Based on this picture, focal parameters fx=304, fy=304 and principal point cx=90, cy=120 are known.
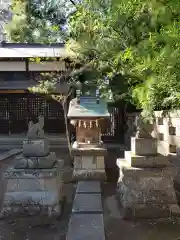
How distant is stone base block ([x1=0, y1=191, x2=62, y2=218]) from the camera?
4828 millimetres

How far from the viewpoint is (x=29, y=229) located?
4406 millimetres

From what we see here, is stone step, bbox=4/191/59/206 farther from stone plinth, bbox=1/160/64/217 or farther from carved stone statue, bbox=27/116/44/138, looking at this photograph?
carved stone statue, bbox=27/116/44/138

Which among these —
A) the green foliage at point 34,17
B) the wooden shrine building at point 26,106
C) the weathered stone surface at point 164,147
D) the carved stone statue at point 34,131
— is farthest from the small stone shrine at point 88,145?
the green foliage at point 34,17

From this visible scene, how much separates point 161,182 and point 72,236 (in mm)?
1895

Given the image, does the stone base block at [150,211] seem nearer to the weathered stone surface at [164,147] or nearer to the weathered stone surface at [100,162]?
the weathered stone surface at [164,147]

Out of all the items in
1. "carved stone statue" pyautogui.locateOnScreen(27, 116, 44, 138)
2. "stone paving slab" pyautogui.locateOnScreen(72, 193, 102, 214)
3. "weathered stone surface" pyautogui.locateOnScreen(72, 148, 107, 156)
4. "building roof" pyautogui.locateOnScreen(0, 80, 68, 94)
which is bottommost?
"stone paving slab" pyautogui.locateOnScreen(72, 193, 102, 214)

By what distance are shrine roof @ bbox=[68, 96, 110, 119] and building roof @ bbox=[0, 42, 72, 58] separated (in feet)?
15.1

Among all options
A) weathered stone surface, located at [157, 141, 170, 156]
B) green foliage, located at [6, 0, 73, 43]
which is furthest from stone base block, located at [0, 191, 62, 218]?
green foliage, located at [6, 0, 73, 43]

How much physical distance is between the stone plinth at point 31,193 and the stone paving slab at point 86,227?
0.60 m

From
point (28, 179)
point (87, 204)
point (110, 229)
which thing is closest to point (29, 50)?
point (28, 179)

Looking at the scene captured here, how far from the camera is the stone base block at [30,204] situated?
15.8 feet

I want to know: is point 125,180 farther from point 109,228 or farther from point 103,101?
point 103,101

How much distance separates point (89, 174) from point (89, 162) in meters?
0.31

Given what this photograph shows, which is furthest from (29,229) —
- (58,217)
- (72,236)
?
(72,236)
